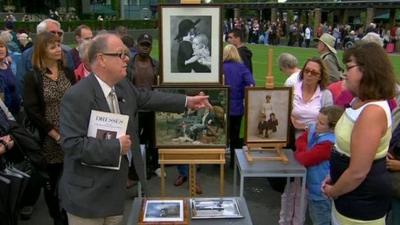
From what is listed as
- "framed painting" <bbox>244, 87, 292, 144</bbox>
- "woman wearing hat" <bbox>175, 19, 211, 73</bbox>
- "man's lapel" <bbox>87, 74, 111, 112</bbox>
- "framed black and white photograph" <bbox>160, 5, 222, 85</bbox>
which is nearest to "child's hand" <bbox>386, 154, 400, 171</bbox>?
"framed painting" <bbox>244, 87, 292, 144</bbox>

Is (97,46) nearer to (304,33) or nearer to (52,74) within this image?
(52,74)

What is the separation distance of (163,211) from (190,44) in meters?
1.60

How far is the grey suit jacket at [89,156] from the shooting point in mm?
2172

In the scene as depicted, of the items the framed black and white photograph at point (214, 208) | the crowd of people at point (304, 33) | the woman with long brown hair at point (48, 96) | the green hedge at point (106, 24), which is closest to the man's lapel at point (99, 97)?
the framed black and white photograph at point (214, 208)

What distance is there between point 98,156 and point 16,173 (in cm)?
151

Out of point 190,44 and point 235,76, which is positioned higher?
point 190,44

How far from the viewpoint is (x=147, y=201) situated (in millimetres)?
2721

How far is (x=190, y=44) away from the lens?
3650 mm

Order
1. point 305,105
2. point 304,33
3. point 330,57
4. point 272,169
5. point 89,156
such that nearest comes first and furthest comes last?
1. point 89,156
2. point 272,169
3. point 305,105
4. point 330,57
5. point 304,33

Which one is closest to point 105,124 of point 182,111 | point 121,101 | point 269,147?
point 121,101

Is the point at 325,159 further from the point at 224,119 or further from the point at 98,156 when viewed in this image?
the point at 98,156

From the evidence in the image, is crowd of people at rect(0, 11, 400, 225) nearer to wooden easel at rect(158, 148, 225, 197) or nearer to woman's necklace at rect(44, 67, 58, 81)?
woman's necklace at rect(44, 67, 58, 81)

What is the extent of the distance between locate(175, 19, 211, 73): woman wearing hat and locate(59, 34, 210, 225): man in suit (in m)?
1.22

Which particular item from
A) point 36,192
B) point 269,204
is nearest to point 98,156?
point 36,192
